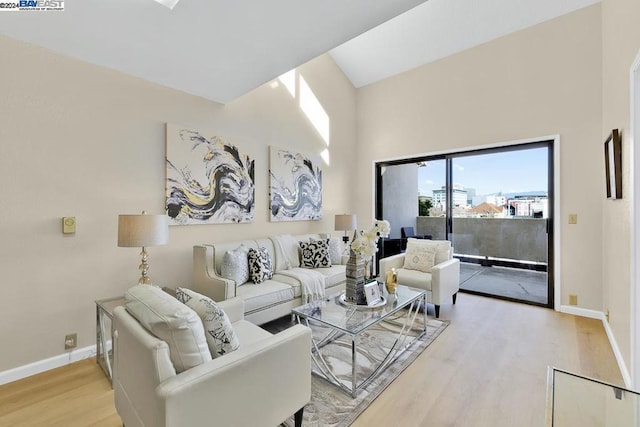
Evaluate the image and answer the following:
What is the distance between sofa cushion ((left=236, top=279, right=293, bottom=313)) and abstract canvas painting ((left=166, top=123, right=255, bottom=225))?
0.99 metres

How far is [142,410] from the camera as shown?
1280 mm

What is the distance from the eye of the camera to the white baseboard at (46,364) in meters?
2.14

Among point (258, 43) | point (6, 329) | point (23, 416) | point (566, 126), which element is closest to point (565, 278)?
point (566, 126)

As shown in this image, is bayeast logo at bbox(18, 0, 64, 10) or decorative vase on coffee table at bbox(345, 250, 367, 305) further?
decorative vase on coffee table at bbox(345, 250, 367, 305)

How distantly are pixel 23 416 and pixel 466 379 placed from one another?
118 inches

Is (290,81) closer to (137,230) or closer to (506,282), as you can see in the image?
(137,230)

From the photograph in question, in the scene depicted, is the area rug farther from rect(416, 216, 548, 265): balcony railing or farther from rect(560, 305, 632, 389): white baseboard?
rect(416, 216, 548, 265): balcony railing

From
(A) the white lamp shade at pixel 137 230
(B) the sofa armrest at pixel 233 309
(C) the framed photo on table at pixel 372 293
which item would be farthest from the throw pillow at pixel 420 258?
(A) the white lamp shade at pixel 137 230

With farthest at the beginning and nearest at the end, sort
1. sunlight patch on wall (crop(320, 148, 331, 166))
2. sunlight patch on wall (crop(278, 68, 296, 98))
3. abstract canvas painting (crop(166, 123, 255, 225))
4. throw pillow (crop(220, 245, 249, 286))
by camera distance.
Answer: sunlight patch on wall (crop(320, 148, 331, 166)), sunlight patch on wall (crop(278, 68, 296, 98)), abstract canvas painting (crop(166, 123, 255, 225)), throw pillow (crop(220, 245, 249, 286))

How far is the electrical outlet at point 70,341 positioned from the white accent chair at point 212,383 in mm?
1237

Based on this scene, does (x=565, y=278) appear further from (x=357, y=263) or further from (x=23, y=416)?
(x=23, y=416)

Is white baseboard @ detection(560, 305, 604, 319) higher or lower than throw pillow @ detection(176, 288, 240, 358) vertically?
lower

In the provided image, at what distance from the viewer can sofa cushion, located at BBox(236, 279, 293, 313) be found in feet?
8.90

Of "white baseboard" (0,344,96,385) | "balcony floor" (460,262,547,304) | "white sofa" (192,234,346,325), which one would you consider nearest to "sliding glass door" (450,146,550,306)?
"balcony floor" (460,262,547,304)
